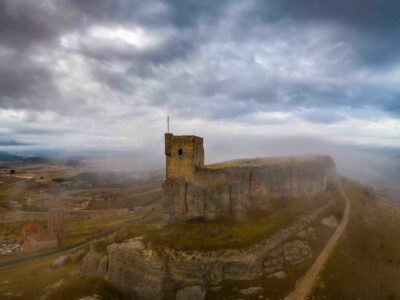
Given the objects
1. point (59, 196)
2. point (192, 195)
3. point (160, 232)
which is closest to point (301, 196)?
point (192, 195)

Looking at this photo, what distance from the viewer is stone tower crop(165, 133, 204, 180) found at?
50.1m

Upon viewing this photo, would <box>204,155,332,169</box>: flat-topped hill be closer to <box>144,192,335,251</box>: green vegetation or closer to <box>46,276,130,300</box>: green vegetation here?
<box>144,192,335,251</box>: green vegetation

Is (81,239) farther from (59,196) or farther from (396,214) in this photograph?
(59,196)

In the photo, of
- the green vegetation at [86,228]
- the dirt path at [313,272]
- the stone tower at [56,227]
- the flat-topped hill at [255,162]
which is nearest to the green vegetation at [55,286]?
the dirt path at [313,272]

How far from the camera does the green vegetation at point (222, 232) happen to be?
147 feet

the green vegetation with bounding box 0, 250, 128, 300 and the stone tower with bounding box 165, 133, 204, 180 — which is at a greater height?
the stone tower with bounding box 165, 133, 204, 180

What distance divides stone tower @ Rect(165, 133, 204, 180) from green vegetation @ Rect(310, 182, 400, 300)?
20009 mm

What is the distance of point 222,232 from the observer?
46.6 meters

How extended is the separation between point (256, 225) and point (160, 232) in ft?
38.4

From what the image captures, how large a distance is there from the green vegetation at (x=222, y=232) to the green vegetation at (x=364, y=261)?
793cm

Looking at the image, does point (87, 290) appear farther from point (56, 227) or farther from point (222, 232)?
point (56, 227)

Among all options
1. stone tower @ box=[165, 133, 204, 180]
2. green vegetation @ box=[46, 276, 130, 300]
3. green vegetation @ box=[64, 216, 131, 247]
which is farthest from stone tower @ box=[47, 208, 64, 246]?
stone tower @ box=[165, 133, 204, 180]

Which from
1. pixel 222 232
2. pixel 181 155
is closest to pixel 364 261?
pixel 222 232

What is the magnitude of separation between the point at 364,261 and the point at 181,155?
87.7 ft
